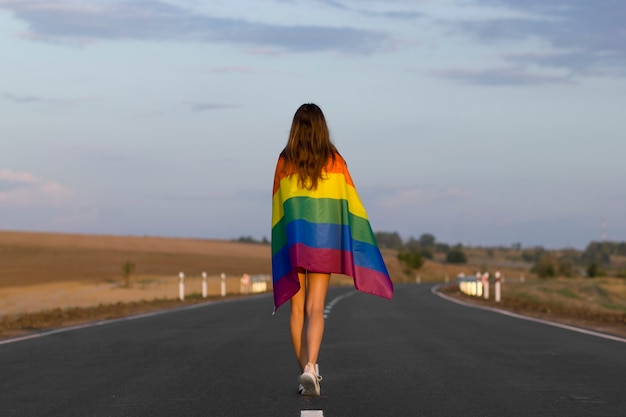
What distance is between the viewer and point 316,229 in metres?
8.43

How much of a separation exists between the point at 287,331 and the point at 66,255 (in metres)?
86.4

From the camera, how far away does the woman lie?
8398 mm

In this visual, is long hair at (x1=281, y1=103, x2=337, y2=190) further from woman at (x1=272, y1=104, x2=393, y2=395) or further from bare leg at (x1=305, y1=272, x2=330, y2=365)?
bare leg at (x1=305, y1=272, x2=330, y2=365)

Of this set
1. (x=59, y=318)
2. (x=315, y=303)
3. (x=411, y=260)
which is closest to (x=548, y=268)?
(x=411, y=260)

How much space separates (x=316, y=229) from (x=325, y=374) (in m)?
2.18

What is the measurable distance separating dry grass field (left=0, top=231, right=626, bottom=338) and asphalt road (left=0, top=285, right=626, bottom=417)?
4027mm

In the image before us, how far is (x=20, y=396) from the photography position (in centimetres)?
867

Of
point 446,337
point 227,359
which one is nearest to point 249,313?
point 446,337

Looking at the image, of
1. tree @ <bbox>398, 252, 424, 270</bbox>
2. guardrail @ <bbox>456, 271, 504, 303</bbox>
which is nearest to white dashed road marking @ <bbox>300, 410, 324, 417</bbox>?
guardrail @ <bbox>456, 271, 504, 303</bbox>

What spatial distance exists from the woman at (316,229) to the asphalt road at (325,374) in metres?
0.73

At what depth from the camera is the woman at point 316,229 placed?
840 centimetres

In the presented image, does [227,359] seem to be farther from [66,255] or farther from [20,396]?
[66,255]

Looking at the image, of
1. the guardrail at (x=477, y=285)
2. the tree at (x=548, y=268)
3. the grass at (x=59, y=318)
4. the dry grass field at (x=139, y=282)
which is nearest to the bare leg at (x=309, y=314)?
the grass at (x=59, y=318)

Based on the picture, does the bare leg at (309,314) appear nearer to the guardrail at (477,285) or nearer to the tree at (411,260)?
the guardrail at (477,285)
